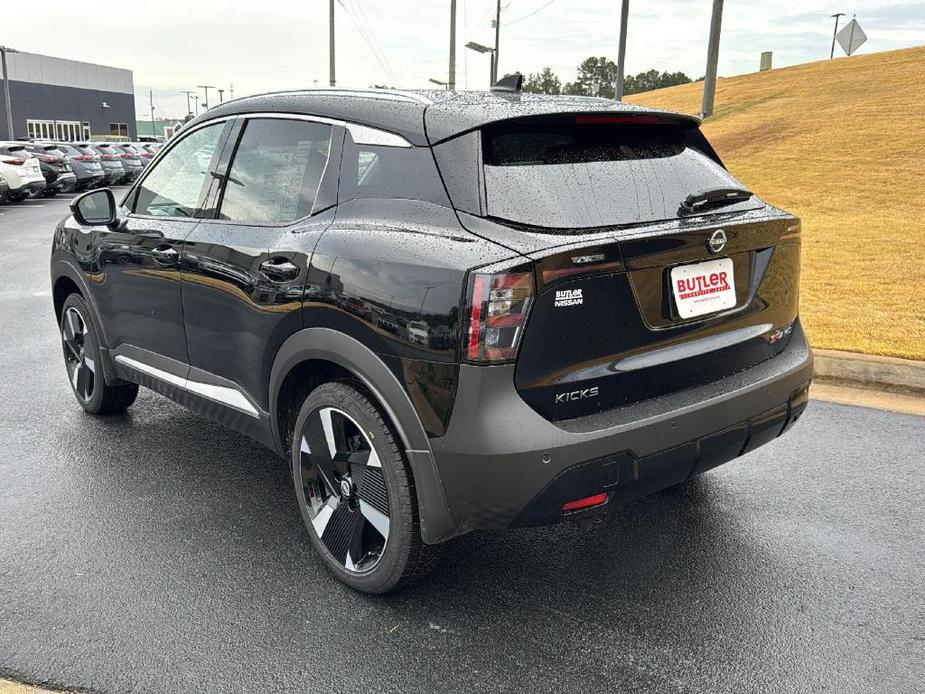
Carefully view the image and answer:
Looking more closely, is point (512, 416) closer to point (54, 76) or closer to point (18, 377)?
point (18, 377)

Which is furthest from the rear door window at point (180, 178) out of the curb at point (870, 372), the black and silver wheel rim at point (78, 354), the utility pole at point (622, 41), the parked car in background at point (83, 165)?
the parked car in background at point (83, 165)

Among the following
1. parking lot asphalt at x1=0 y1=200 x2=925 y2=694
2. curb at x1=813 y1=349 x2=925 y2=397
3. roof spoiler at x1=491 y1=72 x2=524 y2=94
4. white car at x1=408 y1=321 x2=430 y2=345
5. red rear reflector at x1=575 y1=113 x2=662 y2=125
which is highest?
roof spoiler at x1=491 y1=72 x2=524 y2=94

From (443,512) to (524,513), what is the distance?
0.26 m

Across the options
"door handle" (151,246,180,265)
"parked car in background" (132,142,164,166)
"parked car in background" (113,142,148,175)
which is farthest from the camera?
"parked car in background" (132,142,164,166)

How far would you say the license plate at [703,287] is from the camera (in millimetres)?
2875

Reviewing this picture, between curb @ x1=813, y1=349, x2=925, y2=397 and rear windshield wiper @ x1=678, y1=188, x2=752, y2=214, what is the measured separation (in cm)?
300

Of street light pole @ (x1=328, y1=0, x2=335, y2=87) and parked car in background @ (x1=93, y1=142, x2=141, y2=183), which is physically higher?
street light pole @ (x1=328, y1=0, x2=335, y2=87)

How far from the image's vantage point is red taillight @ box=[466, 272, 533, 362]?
253 cm

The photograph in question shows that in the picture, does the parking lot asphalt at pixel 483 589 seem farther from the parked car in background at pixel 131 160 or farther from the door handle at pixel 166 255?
the parked car in background at pixel 131 160

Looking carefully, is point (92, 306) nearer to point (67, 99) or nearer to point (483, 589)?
point (483, 589)

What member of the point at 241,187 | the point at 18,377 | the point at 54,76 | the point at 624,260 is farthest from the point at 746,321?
the point at 54,76

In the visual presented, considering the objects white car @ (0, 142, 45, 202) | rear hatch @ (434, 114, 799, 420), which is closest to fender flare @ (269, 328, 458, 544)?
rear hatch @ (434, 114, 799, 420)

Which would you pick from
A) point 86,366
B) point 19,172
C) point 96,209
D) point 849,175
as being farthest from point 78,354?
point 19,172

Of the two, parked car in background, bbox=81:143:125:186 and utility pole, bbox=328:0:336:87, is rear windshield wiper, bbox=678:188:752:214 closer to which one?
parked car in background, bbox=81:143:125:186
